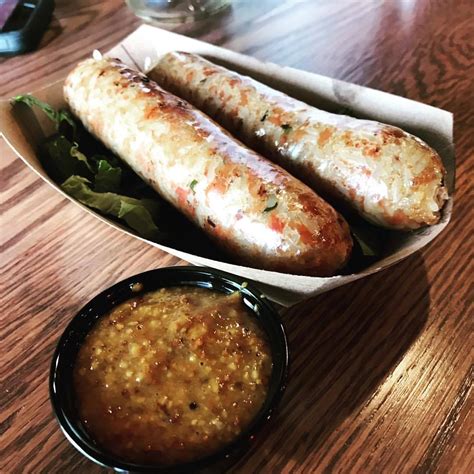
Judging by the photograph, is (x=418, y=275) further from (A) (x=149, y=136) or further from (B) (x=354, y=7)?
(B) (x=354, y=7)

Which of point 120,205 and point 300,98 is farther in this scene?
point 300,98

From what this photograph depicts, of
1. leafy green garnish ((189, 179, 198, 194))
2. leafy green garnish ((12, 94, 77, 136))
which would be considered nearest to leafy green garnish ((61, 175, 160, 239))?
leafy green garnish ((189, 179, 198, 194))

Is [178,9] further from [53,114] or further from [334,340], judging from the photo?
[334,340]

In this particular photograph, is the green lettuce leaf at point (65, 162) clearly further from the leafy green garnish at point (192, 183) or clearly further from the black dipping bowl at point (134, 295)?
the black dipping bowl at point (134, 295)

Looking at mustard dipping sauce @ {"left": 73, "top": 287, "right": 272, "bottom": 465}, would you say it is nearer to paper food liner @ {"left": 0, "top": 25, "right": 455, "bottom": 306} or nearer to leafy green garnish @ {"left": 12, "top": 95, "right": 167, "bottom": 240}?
paper food liner @ {"left": 0, "top": 25, "right": 455, "bottom": 306}

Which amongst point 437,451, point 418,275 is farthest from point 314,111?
point 437,451

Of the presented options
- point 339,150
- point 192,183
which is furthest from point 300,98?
point 192,183

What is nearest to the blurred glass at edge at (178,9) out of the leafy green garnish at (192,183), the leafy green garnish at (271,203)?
the leafy green garnish at (192,183)
